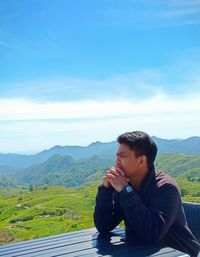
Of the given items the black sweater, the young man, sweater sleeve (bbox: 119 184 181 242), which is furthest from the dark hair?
sweater sleeve (bbox: 119 184 181 242)

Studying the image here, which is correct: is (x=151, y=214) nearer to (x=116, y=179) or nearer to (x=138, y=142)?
(x=116, y=179)

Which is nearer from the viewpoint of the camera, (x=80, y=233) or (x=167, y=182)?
(x=167, y=182)

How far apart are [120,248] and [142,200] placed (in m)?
0.42

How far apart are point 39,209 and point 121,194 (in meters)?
51.2

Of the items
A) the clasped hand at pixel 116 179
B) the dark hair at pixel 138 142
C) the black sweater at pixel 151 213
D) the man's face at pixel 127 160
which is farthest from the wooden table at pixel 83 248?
the dark hair at pixel 138 142

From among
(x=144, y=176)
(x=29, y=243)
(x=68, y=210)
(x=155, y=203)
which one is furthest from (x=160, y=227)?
(x=68, y=210)

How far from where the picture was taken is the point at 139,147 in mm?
2895

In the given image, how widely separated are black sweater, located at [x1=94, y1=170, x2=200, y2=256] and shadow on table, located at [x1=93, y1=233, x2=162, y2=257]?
0.08 meters

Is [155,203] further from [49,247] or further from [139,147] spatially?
[49,247]

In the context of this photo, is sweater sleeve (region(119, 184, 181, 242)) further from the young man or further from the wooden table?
the wooden table

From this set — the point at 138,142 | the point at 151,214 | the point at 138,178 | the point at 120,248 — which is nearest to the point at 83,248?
the point at 120,248

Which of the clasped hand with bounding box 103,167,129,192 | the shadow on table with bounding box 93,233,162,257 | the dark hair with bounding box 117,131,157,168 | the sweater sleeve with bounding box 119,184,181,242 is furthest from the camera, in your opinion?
the dark hair with bounding box 117,131,157,168

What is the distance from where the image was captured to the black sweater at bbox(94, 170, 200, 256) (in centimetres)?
262

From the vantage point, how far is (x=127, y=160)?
291 cm
